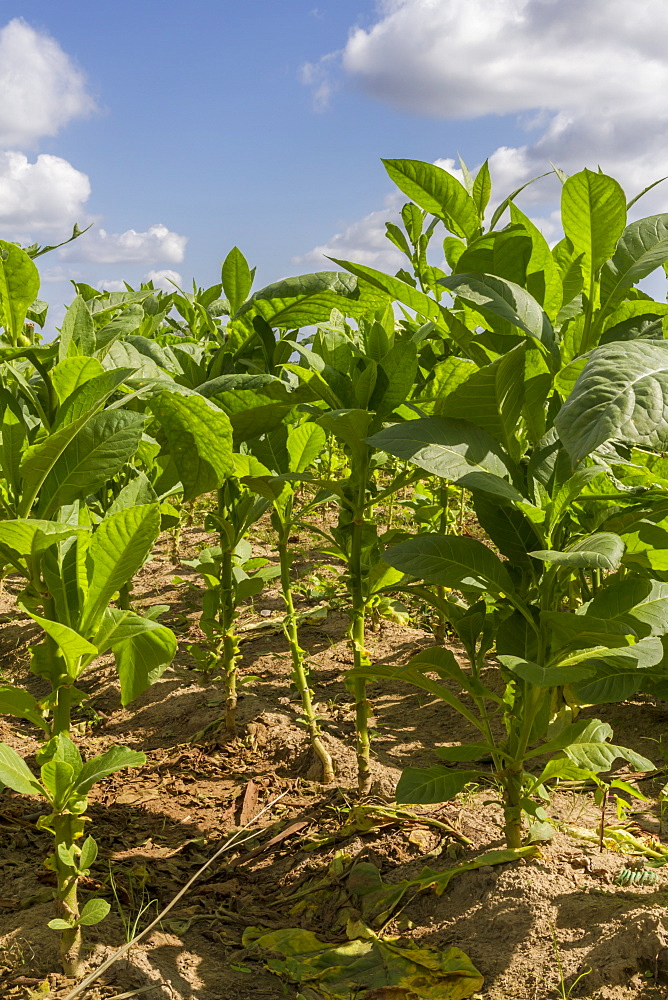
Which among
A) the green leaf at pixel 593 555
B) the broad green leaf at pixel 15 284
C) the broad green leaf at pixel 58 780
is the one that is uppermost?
the broad green leaf at pixel 15 284

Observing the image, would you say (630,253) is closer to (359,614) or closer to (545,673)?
(545,673)

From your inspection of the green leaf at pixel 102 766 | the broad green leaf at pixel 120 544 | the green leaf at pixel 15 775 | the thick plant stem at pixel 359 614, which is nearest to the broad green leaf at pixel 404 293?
the thick plant stem at pixel 359 614

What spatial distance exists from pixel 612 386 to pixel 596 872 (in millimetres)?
1505

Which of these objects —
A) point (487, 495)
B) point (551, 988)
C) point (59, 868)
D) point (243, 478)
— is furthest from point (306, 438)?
point (551, 988)

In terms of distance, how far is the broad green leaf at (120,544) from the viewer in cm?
164

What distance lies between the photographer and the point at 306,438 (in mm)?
2643

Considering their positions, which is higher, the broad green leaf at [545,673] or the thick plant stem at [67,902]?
the broad green leaf at [545,673]

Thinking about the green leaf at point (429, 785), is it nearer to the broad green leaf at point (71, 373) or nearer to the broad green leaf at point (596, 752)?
the broad green leaf at point (596, 752)

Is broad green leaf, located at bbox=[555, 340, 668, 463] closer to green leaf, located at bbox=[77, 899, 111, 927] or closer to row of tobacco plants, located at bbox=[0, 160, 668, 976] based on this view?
row of tobacco plants, located at bbox=[0, 160, 668, 976]

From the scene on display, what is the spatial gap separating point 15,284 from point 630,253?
150cm

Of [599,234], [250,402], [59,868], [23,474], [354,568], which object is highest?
[599,234]

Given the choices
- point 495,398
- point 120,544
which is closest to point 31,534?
point 120,544

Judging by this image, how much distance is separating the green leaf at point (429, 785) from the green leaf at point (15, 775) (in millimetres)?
846

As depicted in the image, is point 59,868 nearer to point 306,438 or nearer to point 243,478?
point 243,478
